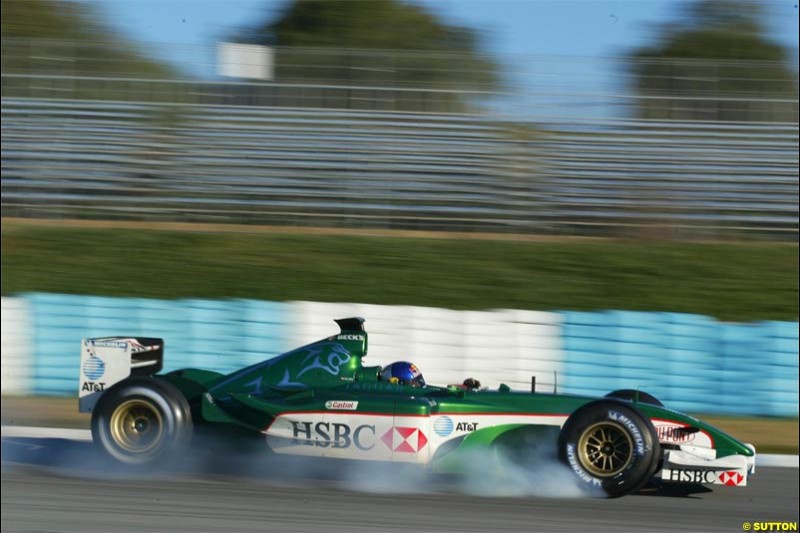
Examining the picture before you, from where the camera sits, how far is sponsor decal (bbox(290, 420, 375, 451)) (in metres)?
5.65

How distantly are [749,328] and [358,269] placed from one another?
15.5 ft

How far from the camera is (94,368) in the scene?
252 inches

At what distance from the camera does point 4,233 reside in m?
12.5

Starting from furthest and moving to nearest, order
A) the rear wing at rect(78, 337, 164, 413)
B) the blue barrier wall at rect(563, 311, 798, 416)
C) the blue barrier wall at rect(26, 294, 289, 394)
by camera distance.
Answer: the blue barrier wall at rect(26, 294, 289, 394), the blue barrier wall at rect(563, 311, 798, 416), the rear wing at rect(78, 337, 164, 413)

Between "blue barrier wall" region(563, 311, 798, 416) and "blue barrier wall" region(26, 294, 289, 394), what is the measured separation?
3139 millimetres

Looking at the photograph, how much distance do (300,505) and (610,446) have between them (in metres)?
1.90

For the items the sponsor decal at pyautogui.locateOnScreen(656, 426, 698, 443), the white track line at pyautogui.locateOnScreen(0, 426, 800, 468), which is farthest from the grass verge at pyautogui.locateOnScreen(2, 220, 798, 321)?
the sponsor decal at pyautogui.locateOnScreen(656, 426, 698, 443)

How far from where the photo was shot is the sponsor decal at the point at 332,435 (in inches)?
222

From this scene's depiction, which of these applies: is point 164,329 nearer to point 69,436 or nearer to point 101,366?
point 69,436

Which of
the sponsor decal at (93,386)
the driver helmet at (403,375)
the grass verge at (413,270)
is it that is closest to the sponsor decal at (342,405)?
the driver helmet at (403,375)

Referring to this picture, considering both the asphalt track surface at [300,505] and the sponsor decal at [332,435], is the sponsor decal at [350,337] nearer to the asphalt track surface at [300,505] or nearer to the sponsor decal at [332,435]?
the sponsor decal at [332,435]

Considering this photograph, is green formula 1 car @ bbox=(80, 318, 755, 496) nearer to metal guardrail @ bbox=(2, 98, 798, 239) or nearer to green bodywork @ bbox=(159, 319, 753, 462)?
green bodywork @ bbox=(159, 319, 753, 462)

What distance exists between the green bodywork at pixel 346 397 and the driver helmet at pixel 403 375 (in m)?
0.07

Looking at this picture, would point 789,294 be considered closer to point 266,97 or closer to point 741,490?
point 741,490
